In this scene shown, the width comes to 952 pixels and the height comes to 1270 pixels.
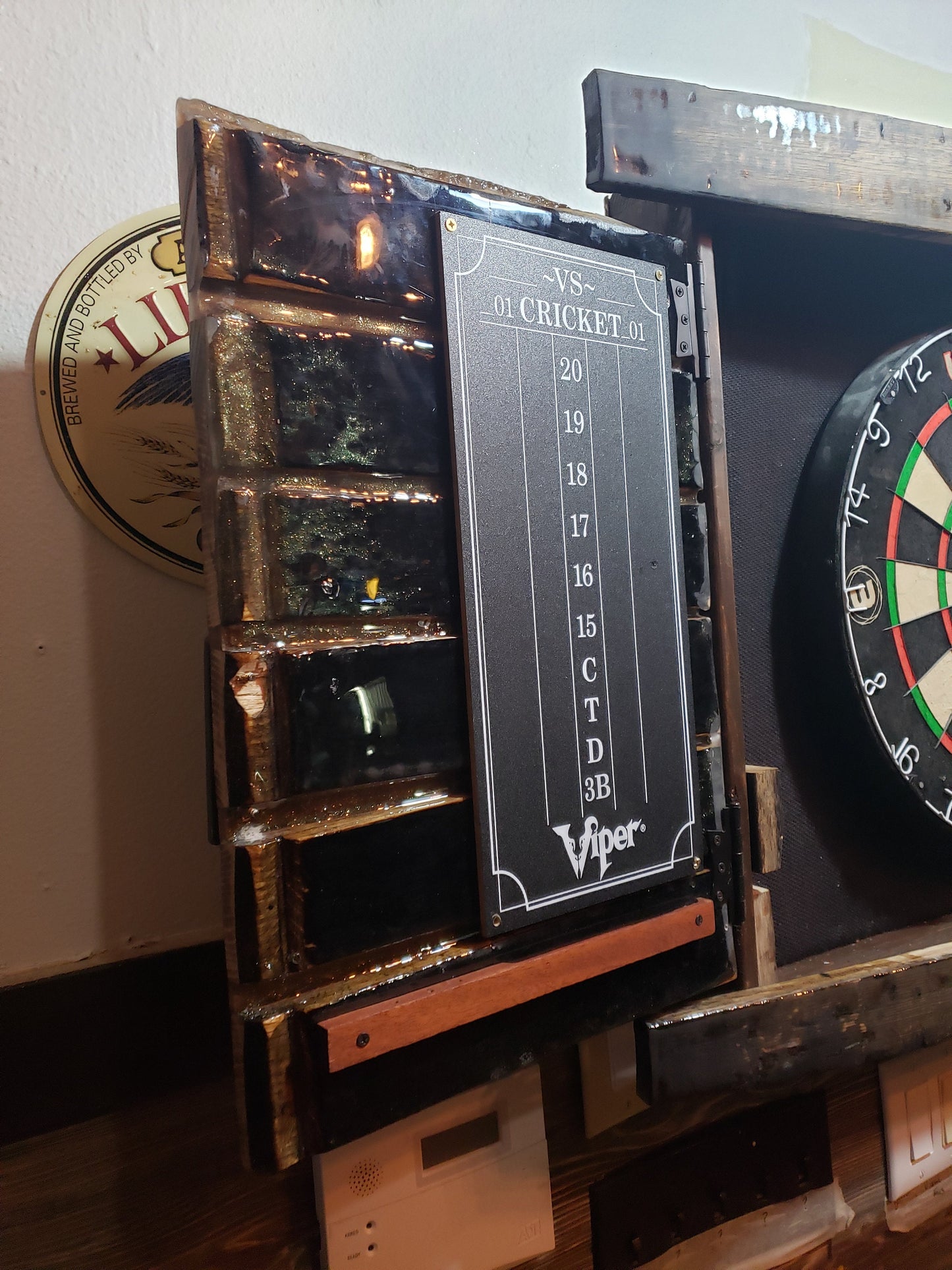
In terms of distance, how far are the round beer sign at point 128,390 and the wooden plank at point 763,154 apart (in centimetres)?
49

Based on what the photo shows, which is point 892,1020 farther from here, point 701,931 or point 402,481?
point 402,481

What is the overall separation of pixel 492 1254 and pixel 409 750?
0.57 m

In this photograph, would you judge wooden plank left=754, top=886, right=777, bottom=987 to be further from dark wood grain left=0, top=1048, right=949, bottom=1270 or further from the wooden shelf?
dark wood grain left=0, top=1048, right=949, bottom=1270

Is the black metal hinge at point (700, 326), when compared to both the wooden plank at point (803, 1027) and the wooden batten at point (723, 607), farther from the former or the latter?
the wooden plank at point (803, 1027)

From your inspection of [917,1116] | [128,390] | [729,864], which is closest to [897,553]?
[729,864]

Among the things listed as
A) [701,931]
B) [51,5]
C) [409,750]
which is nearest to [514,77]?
[51,5]

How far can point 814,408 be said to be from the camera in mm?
984

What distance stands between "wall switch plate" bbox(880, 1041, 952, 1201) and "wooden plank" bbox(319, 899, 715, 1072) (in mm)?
560

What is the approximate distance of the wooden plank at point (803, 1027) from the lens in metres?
→ 0.77

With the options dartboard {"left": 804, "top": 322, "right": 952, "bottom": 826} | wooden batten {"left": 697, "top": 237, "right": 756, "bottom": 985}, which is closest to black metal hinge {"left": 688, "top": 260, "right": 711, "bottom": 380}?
wooden batten {"left": 697, "top": 237, "right": 756, "bottom": 985}

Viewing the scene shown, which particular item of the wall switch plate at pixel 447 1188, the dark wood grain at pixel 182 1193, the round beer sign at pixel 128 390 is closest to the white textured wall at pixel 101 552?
the round beer sign at pixel 128 390

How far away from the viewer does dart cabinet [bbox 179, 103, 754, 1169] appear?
0.59 meters

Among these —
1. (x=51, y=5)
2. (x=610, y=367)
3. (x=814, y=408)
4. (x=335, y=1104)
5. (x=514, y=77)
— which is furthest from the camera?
(x=514, y=77)

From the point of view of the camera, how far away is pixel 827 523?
3.01 ft
